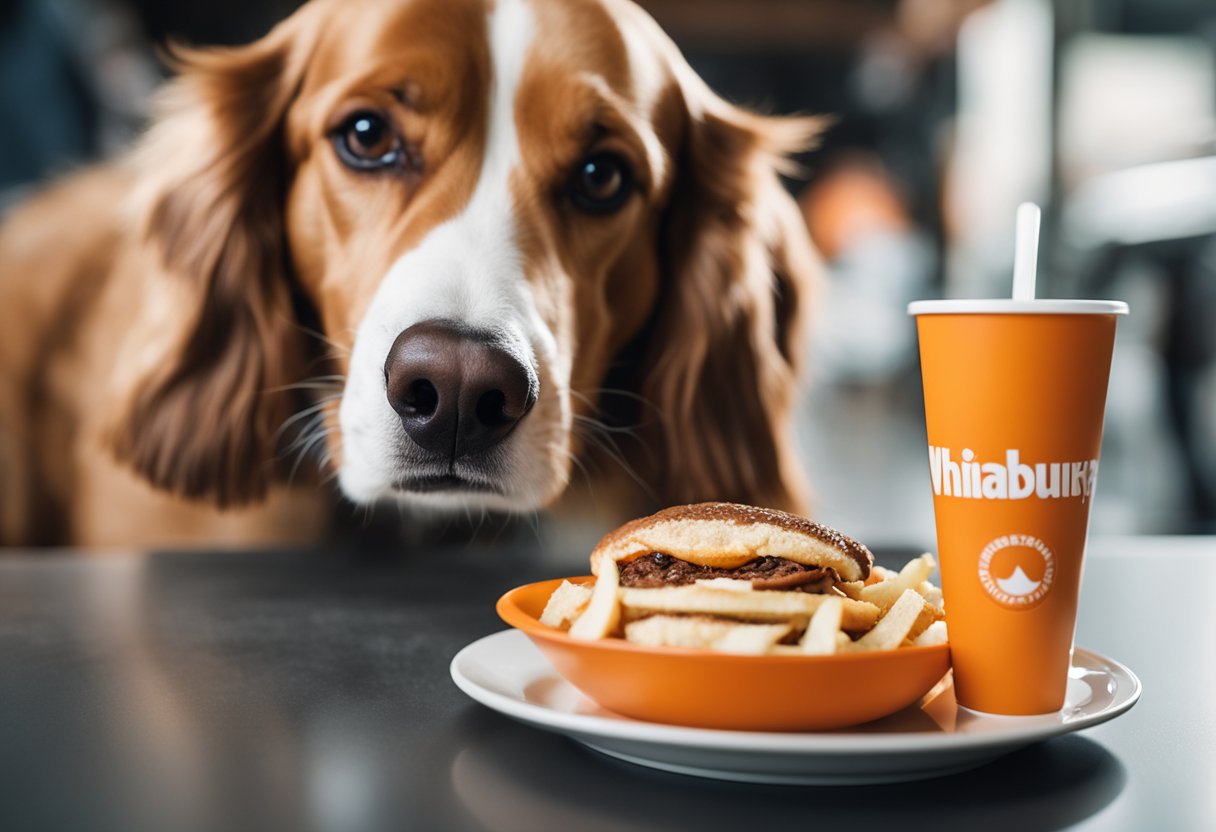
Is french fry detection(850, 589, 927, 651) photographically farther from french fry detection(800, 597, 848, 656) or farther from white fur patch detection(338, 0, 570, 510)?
white fur patch detection(338, 0, 570, 510)

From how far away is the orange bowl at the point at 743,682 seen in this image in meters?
0.55

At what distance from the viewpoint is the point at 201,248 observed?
1.45 m

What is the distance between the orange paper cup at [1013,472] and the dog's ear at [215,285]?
38.9 inches

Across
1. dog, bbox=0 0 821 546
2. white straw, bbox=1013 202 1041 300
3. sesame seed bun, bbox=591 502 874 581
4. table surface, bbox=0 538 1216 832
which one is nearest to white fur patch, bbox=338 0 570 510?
dog, bbox=0 0 821 546

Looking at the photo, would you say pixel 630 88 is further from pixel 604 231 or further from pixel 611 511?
pixel 611 511

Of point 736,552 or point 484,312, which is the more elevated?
point 484,312

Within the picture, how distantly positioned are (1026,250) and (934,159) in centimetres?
204

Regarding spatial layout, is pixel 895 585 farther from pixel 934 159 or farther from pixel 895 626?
pixel 934 159

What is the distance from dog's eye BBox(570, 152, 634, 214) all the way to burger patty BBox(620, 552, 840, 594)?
745 millimetres

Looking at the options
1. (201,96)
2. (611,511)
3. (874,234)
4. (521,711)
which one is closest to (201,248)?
(201,96)

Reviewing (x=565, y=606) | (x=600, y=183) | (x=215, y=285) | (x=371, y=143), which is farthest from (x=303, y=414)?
(x=565, y=606)

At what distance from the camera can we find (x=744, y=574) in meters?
0.65

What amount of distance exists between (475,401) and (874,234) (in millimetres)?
1542

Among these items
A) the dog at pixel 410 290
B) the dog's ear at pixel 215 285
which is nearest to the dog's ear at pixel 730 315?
the dog at pixel 410 290
